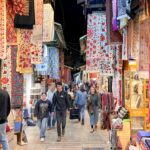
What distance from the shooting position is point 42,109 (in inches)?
538

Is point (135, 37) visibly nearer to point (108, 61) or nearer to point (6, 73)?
point (6, 73)

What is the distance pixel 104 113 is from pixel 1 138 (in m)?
7.24

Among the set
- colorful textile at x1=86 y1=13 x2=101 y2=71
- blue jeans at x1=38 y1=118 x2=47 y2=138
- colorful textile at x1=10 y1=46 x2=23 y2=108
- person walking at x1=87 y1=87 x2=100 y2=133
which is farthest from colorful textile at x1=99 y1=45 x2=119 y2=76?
colorful textile at x1=10 y1=46 x2=23 y2=108

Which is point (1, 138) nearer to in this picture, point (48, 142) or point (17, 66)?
point (17, 66)

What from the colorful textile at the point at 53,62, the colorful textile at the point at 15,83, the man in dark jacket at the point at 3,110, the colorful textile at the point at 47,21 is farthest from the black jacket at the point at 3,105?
the colorful textile at the point at 53,62

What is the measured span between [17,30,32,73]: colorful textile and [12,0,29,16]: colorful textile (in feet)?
2.66

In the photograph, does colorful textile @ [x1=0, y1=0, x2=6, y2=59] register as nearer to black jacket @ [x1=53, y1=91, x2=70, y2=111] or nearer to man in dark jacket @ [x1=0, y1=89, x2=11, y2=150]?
man in dark jacket @ [x1=0, y1=89, x2=11, y2=150]

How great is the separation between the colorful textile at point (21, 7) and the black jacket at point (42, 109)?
275 inches

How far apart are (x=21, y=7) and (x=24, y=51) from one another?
2138mm

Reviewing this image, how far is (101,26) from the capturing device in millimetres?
12594

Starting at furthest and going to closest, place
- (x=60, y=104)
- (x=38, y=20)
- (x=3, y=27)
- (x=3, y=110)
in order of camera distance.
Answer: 1. (x=60, y=104)
2. (x=3, y=110)
3. (x=38, y=20)
4. (x=3, y=27)

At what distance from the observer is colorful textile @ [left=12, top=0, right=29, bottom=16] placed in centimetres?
690

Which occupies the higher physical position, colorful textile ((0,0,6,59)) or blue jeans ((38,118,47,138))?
colorful textile ((0,0,6,59))

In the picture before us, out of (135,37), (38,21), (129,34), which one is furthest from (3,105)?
(135,37)
